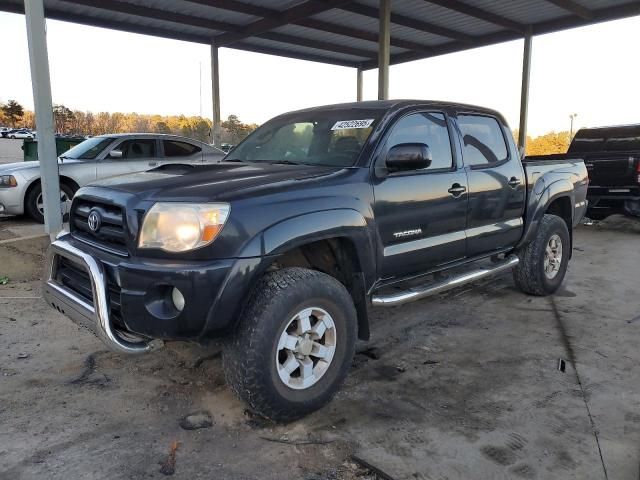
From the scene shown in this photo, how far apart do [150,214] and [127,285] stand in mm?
373

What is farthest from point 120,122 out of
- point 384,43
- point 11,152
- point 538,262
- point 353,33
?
point 538,262

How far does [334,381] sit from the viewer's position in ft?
9.94

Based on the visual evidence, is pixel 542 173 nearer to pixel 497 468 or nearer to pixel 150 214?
pixel 497 468

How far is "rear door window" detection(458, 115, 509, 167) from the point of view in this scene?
4.22 m

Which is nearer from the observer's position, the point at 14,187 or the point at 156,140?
the point at 14,187

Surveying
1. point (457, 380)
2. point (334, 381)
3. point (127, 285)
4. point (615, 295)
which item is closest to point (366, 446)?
point (334, 381)

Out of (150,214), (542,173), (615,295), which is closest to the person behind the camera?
(150,214)

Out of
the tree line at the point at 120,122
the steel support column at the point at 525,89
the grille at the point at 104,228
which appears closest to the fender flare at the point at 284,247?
the grille at the point at 104,228

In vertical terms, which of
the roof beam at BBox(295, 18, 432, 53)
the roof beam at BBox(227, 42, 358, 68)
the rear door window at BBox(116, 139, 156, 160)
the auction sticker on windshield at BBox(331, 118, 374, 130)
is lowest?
the rear door window at BBox(116, 139, 156, 160)

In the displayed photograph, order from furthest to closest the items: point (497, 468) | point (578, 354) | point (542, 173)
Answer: point (542, 173) < point (578, 354) < point (497, 468)

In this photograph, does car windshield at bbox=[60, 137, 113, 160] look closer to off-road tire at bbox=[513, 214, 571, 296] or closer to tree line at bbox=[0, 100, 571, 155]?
off-road tire at bbox=[513, 214, 571, 296]

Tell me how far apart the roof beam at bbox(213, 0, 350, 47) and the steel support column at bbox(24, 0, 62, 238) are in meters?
8.53

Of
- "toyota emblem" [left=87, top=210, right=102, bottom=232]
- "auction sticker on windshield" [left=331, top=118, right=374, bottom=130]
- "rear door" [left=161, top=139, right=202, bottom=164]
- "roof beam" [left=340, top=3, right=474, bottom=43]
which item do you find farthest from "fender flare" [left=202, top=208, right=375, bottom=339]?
"roof beam" [left=340, top=3, right=474, bottom=43]

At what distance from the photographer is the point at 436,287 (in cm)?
380
